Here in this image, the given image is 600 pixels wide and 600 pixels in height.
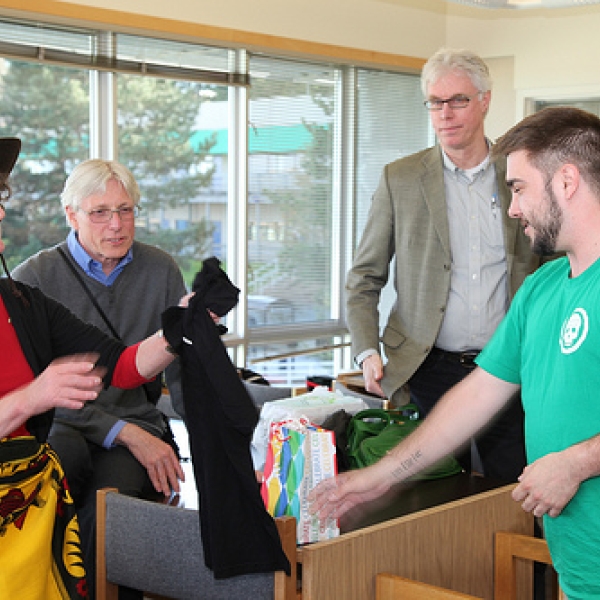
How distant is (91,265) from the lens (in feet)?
11.6

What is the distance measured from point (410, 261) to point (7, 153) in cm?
156

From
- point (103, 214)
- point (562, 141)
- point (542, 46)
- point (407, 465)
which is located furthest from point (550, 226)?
point (542, 46)

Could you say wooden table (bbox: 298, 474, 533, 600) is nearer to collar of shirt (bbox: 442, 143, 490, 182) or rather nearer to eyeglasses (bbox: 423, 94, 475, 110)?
collar of shirt (bbox: 442, 143, 490, 182)

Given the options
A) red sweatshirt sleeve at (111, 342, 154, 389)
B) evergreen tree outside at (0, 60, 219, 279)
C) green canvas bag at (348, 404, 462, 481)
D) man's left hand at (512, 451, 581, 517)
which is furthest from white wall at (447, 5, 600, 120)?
man's left hand at (512, 451, 581, 517)

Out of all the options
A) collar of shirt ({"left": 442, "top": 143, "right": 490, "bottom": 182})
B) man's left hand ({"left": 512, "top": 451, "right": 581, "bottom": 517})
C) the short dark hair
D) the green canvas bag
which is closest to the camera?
man's left hand ({"left": 512, "top": 451, "right": 581, "bottom": 517})

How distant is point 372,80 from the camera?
7.47 metres

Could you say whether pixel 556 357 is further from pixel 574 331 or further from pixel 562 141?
pixel 562 141

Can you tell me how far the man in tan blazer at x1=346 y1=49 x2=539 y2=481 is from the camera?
3.56 m

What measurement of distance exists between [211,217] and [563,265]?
15.5 feet

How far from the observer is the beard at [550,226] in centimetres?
210

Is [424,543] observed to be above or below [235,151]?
below

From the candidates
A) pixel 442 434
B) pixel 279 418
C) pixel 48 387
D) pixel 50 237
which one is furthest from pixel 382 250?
pixel 50 237

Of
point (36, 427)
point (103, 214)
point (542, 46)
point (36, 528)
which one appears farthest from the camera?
point (542, 46)

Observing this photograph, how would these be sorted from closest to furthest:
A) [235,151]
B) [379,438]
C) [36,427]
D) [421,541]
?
[36,427] < [421,541] < [379,438] < [235,151]
